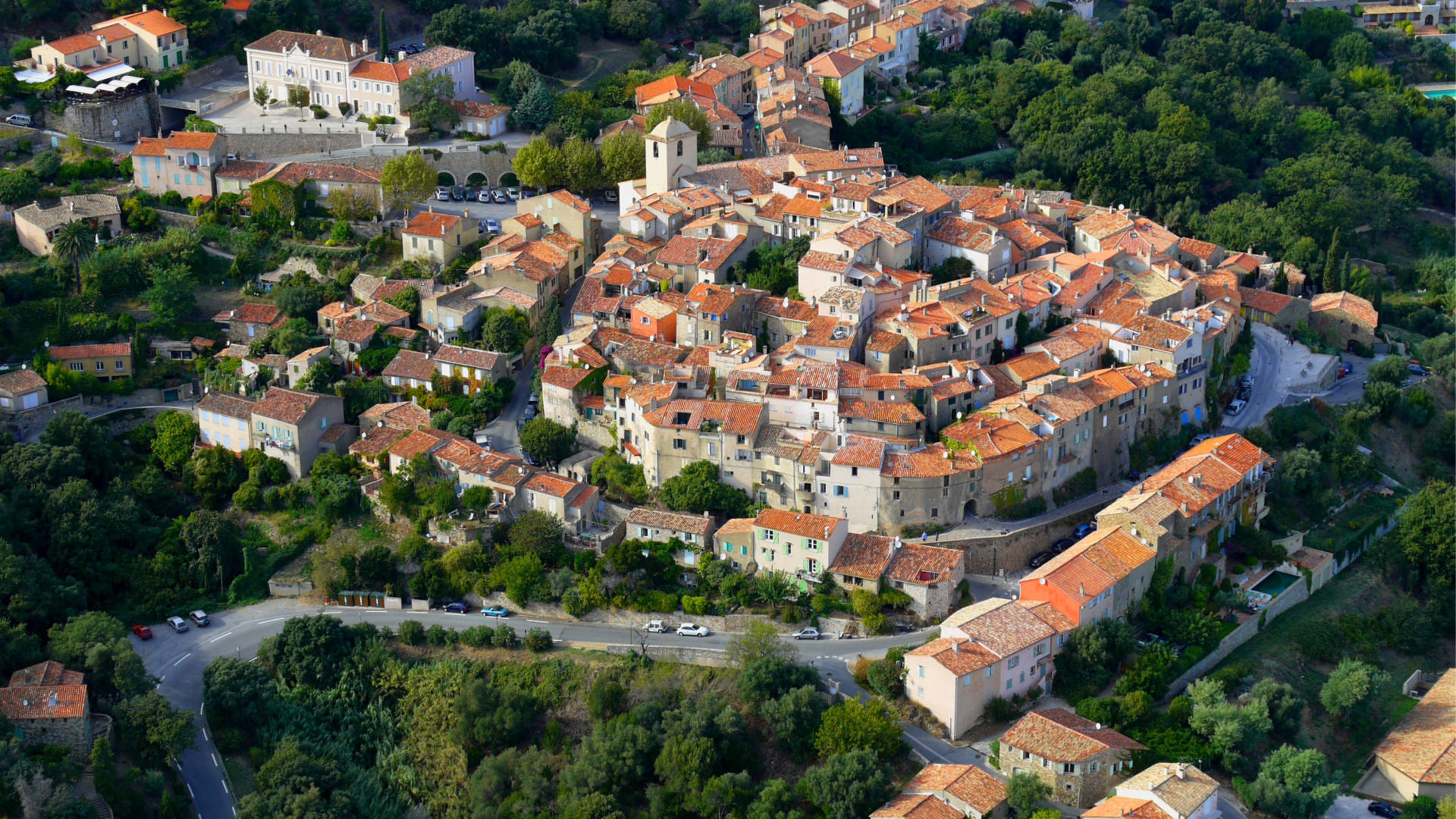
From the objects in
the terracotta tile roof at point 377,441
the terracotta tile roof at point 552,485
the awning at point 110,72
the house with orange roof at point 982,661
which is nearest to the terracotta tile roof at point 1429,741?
the house with orange roof at point 982,661

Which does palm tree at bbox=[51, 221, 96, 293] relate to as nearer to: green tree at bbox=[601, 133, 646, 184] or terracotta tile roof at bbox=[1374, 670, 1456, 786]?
green tree at bbox=[601, 133, 646, 184]

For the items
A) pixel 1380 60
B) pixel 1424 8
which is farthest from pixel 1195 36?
pixel 1424 8

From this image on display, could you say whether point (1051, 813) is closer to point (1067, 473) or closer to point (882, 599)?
point (882, 599)

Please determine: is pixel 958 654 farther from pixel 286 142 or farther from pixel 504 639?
pixel 286 142

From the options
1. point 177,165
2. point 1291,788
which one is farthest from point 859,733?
point 177,165

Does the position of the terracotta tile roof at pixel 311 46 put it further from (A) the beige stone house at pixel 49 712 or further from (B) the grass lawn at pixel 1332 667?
(B) the grass lawn at pixel 1332 667
